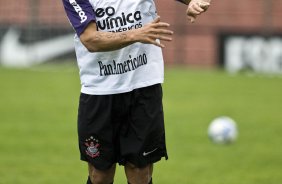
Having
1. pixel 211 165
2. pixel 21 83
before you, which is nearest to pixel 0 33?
pixel 21 83

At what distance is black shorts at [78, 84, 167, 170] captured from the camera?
6.30m

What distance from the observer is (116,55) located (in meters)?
6.27

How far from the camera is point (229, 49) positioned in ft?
74.7

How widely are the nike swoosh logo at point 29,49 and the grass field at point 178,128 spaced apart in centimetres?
204

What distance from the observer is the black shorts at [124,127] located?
248 inches

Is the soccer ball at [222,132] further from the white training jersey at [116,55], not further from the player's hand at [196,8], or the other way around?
the player's hand at [196,8]

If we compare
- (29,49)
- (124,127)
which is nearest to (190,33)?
(29,49)

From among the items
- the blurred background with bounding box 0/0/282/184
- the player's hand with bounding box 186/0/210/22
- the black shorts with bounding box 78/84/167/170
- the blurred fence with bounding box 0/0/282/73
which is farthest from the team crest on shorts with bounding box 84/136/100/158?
the blurred fence with bounding box 0/0/282/73

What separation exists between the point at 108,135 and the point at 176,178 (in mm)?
3097

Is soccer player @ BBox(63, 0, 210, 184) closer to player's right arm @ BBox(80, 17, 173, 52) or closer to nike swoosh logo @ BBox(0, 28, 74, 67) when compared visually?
player's right arm @ BBox(80, 17, 173, 52)

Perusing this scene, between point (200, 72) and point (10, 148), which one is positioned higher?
point (10, 148)

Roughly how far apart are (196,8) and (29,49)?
58.4ft

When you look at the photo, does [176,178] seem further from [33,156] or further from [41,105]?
[41,105]

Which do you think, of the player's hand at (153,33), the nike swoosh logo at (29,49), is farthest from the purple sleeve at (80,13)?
the nike swoosh logo at (29,49)
